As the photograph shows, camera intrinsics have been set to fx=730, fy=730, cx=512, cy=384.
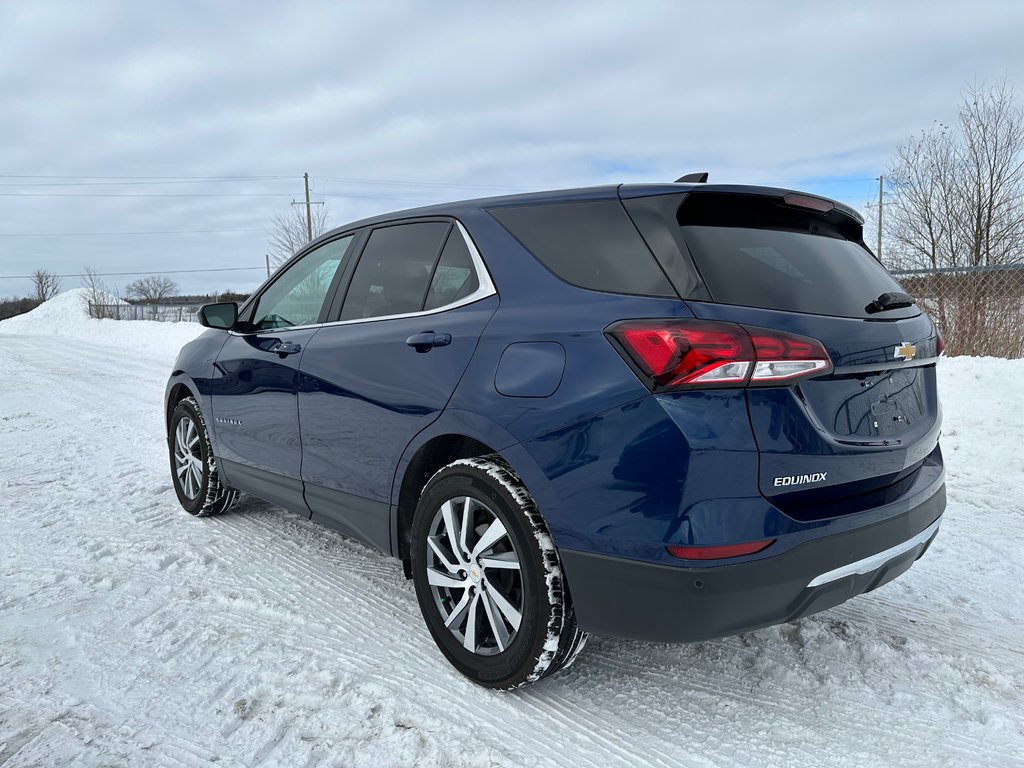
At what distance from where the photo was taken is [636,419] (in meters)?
2.18

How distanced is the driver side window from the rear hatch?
79.5 inches

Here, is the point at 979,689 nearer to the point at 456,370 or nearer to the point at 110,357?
the point at 456,370

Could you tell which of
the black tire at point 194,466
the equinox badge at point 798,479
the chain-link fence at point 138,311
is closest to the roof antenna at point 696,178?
the equinox badge at point 798,479

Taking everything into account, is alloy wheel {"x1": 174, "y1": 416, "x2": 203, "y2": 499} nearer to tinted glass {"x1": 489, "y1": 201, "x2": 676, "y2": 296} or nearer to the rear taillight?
tinted glass {"x1": 489, "y1": 201, "x2": 676, "y2": 296}

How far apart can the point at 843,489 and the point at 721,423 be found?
0.54m

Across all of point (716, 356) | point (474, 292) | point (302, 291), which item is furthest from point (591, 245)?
point (302, 291)

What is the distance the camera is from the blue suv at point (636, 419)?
214 centimetres

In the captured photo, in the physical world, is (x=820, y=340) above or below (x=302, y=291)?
below

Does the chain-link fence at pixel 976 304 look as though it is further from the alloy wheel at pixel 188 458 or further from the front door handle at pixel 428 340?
the alloy wheel at pixel 188 458

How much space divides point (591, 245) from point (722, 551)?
111 centimetres

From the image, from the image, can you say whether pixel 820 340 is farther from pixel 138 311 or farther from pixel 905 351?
pixel 138 311

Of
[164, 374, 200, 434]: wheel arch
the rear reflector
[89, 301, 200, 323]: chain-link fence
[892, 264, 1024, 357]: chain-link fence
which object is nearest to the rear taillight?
the rear reflector

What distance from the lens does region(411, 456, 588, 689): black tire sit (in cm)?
245

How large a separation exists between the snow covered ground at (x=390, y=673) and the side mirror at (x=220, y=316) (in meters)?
1.29
